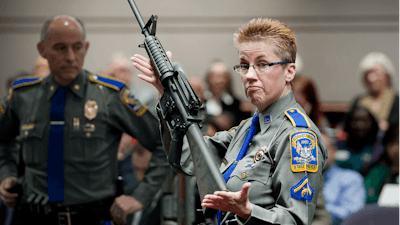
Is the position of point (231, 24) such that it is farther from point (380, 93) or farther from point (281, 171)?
point (281, 171)

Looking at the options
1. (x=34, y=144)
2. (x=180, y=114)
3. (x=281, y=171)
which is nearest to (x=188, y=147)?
(x=180, y=114)

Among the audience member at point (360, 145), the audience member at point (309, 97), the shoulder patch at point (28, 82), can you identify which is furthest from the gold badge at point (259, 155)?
the audience member at point (360, 145)

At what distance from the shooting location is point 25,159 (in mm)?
2494

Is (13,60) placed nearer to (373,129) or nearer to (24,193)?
(24,193)

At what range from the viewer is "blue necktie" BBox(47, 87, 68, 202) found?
240 centimetres

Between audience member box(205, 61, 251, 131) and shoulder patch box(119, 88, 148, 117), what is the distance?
4.68 feet

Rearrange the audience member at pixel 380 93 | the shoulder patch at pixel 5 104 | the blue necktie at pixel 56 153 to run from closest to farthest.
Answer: the blue necktie at pixel 56 153, the shoulder patch at pixel 5 104, the audience member at pixel 380 93

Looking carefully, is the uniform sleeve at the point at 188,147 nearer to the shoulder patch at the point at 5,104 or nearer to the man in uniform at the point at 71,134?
the man in uniform at the point at 71,134

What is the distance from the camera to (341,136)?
4027mm

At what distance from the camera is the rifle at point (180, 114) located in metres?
1.44

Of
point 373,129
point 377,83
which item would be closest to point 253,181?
point 373,129

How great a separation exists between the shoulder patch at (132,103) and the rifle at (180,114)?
0.88m

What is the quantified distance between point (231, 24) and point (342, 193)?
314cm

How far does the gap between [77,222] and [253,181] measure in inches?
52.8
